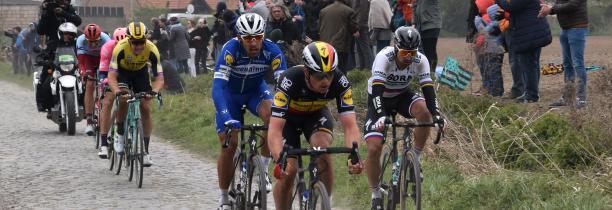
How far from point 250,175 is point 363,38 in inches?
354

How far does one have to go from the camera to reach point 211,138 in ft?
53.4

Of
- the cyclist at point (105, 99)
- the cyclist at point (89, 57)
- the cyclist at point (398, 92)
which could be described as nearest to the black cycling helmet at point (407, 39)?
the cyclist at point (398, 92)

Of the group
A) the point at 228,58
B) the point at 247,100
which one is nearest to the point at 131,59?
the point at 247,100

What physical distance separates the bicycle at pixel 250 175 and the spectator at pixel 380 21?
774cm

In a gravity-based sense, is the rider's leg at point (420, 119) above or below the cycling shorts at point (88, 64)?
below

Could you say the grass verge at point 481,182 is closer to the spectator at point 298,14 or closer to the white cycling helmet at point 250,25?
the white cycling helmet at point 250,25

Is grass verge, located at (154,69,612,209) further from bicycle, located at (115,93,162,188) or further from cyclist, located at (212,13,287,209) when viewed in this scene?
bicycle, located at (115,93,162,188)

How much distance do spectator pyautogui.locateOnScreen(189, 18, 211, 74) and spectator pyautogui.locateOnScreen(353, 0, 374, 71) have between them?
9.41m

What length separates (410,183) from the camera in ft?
31.4

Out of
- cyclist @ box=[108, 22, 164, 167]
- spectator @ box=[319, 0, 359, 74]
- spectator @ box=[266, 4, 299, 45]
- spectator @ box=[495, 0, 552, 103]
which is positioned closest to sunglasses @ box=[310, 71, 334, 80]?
cyclist @ box=[108, 22, 164, 167]

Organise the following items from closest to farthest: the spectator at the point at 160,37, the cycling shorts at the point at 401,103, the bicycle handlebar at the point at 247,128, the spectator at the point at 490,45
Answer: the bicycle handlebar at the point at 247,128, the cycling shorts at the point at 401,103, the spectator at the point at 490,45, the spectator at the point at 160,37

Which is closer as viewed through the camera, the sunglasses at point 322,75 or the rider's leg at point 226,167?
the sunglasses at point 322,75

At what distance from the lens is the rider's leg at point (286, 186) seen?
8367 millimetres

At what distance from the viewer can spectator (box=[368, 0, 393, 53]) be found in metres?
17.2
